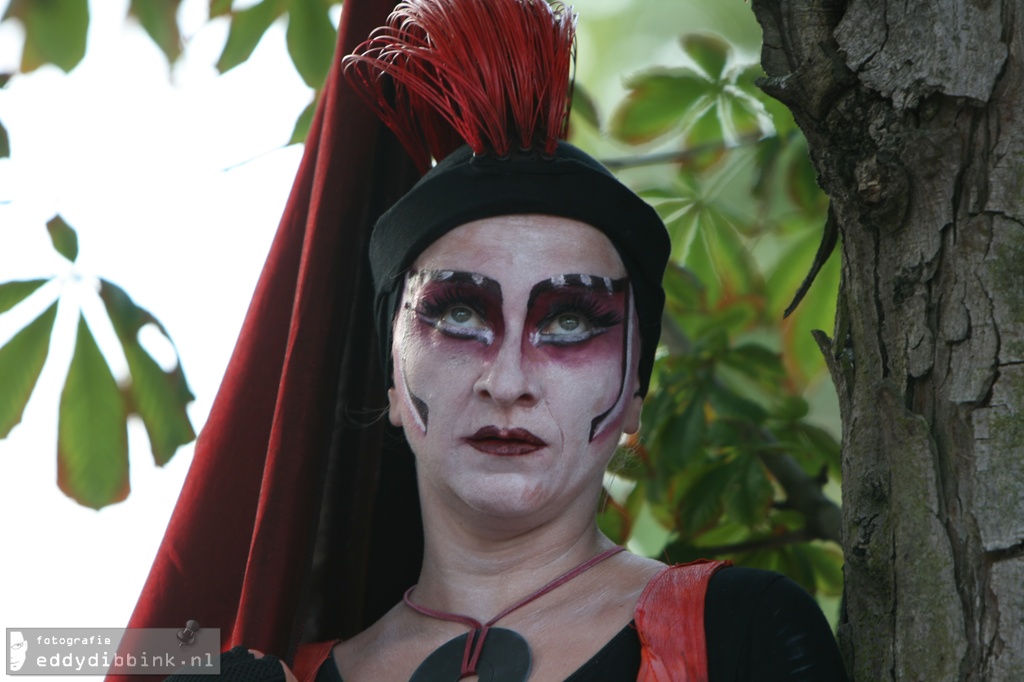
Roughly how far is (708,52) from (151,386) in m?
1.52

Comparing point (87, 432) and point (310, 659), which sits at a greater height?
point (87, 432)

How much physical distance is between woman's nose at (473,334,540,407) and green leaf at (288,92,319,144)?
3.59 feet

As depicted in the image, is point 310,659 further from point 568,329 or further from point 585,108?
point 585,108

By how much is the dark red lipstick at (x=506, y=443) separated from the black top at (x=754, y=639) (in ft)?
1.04

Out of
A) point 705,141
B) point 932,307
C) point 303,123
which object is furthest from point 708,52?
point 932,307

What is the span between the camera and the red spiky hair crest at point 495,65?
209 cm

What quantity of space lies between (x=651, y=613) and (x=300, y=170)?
125 cm

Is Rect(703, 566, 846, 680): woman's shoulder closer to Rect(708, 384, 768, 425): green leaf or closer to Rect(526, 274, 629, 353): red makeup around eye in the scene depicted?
Rect(526, 274, 629, 353): red makeup around eye

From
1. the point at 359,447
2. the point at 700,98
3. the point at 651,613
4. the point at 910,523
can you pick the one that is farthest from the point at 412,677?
the point at 700,98

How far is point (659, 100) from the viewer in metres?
3.02

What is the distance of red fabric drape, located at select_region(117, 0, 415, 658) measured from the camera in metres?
2.28

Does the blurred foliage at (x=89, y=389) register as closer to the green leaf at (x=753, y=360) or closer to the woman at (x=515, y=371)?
the woman at (x=515, y=371)

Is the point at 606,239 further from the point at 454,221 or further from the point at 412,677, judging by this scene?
the point at 412,677

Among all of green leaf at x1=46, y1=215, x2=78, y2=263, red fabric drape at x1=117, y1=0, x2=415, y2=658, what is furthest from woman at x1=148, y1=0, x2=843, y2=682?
green leaf at x1=46, y1=215, x2=78, y2=263
